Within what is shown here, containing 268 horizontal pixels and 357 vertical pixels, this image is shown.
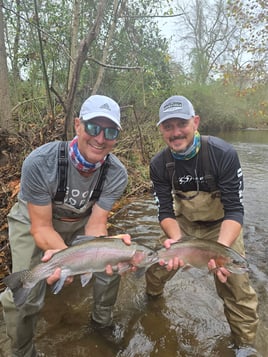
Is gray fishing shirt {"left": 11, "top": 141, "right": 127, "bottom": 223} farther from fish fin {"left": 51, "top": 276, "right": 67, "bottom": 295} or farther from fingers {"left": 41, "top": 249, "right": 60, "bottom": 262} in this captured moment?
fish fin {"left": 51, "top": 276, "right": 67, "bottom": 295}

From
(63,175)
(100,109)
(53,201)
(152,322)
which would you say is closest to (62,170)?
(63,175)

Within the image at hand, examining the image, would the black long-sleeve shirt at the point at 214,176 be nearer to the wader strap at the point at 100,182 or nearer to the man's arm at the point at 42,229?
the wader strap at the point at 100,182

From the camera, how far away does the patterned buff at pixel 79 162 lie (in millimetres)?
2801

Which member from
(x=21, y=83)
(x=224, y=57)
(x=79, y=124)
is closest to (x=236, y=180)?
(x=79, y=124)

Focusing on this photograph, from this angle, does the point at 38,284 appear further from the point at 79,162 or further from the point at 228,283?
the point at 228,283

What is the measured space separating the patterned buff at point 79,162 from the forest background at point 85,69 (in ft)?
7.11

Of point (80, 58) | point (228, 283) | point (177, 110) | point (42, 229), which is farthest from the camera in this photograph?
point (80, 58)

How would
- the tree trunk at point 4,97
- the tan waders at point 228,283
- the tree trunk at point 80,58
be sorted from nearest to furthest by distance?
the tan waders at point 228,283 < the tree trunk at point 80,58 < the tree trunk at point 4,97

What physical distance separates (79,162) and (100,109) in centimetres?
49

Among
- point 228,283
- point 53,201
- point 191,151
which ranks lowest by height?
point 228,283

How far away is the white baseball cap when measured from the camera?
2.72m

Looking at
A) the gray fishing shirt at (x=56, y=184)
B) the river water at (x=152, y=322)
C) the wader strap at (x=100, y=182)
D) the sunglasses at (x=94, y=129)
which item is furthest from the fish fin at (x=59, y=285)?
the sunglasses at (x=94, y=129)

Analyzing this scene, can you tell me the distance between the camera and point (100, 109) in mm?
2750

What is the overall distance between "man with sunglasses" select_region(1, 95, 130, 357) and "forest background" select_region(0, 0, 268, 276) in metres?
1.74
